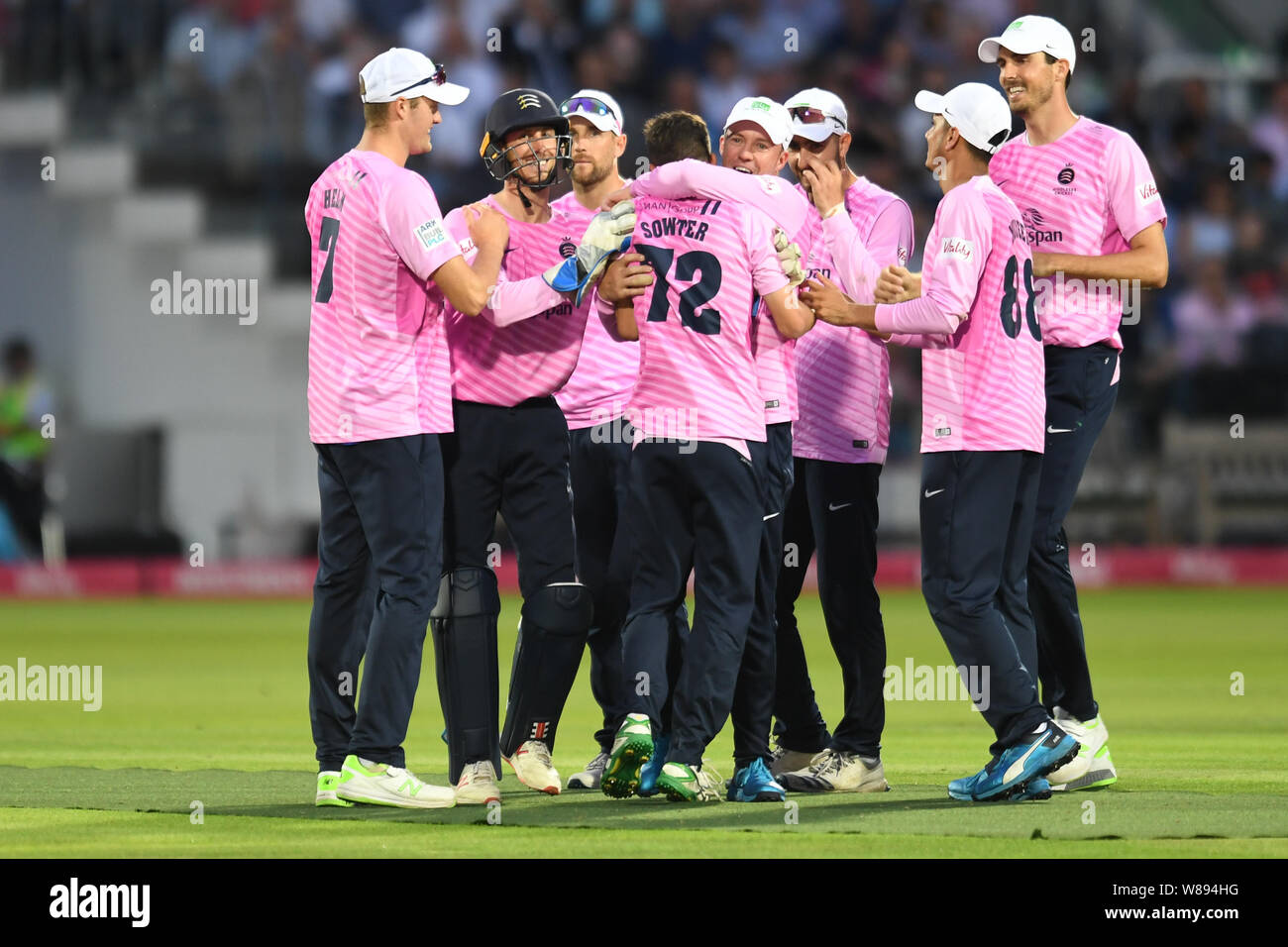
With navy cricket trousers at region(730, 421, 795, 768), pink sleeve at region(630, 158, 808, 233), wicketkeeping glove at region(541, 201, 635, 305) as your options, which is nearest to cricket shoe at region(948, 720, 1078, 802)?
navy cricket trousers at region(730, 421, 795, 768)

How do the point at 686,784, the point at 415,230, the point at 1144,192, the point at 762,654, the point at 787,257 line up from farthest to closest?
the point at 1144,192
the point at 762,654
the point at 787,257
the point at 686,784
the point at 415,230

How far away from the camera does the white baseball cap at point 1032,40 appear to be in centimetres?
902

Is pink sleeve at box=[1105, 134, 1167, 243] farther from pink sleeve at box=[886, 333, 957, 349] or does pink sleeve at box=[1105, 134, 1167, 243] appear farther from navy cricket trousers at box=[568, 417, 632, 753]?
navy cricket trousers at box=[568, 417, 632, 753]

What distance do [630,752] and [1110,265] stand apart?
2903 millimetres

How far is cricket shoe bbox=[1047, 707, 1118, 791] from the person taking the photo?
8.72m

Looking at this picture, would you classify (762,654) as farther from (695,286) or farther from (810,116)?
(810,116)

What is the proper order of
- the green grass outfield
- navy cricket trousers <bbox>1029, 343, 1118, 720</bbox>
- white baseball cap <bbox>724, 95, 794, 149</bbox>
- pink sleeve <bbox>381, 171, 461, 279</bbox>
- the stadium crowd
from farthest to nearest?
the stadium crowd, navy cricket trousers <bbox>1029, 343, 1118, 720</bbox>, white baseball cap <bbox>724, 95, 794, 149</bbox>, pink sleeve <bbox>381, 171, 461, 279</bbox>, the green grass outfield

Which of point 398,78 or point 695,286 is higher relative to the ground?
point 398,78

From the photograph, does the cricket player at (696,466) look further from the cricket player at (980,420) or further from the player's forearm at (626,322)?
the cricket player at (980,420)

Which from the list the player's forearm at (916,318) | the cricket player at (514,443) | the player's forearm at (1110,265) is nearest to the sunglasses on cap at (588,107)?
the cricket player at (514,443)

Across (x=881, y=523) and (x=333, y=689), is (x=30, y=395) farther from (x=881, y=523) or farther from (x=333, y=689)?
(x=333, y=689)

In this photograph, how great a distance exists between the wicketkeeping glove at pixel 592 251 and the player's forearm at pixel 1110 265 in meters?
1.88

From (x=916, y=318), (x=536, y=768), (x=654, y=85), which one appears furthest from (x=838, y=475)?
(x=654, y=85)

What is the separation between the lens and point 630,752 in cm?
810
